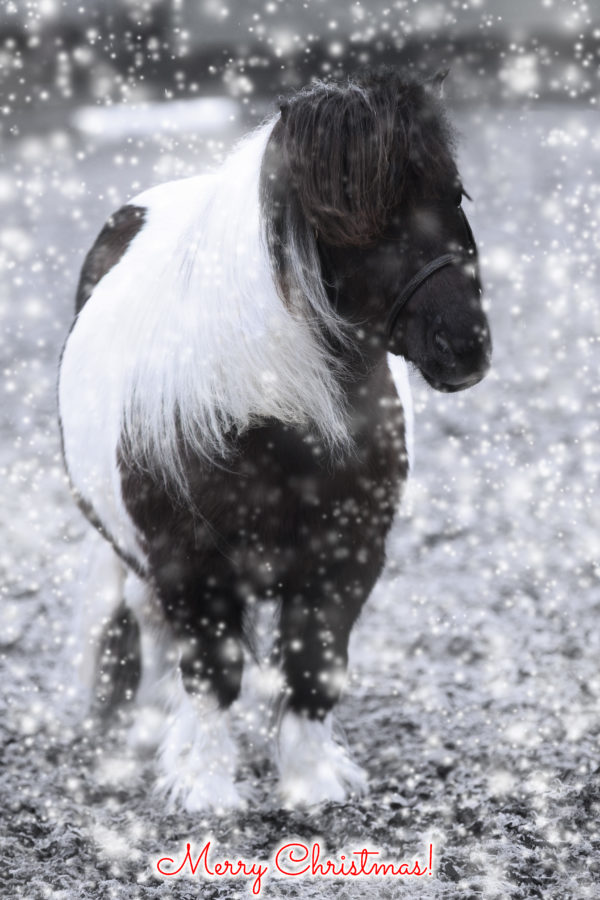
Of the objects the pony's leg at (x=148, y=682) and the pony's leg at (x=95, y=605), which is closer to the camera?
the pony's leg at (x=148, y=682)

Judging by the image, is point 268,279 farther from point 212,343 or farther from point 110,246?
point 110,246

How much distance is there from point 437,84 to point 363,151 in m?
0.33

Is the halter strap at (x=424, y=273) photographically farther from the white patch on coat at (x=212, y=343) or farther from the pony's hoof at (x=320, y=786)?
the pony's hoof at (x=320, y=786)

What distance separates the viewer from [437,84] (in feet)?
7.36

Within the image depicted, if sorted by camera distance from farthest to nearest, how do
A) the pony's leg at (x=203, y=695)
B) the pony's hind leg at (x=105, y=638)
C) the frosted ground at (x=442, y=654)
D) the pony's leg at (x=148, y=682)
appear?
the pony's hind leg at (x=105, y=638), the pony's leg at (x=148, y=682), the pony's leg at (x=203, y=695), the frosted ground at (x=442, y=654)

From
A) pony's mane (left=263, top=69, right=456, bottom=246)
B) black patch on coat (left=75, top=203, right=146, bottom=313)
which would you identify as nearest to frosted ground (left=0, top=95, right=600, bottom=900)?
black patch on coat (left=75, top=203, right=146, bottom=313)

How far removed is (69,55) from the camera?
11938mm

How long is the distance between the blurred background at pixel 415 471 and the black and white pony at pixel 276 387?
334 millimetres

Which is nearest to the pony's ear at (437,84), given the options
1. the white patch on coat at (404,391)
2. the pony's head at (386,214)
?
the pony's head at (386,214)

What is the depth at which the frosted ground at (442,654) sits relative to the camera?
2605 mm

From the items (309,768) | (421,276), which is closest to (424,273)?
(421,276)

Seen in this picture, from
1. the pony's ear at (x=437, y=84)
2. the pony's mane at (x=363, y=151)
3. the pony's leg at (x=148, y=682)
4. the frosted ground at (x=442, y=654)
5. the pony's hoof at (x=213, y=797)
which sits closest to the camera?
the pony's mane at (x=363, y=151)

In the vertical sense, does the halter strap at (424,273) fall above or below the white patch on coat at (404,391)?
below

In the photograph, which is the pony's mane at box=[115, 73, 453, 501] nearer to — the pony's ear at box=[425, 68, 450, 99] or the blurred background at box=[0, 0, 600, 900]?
the pony's ear at box=[425, 68, 450, 99]
